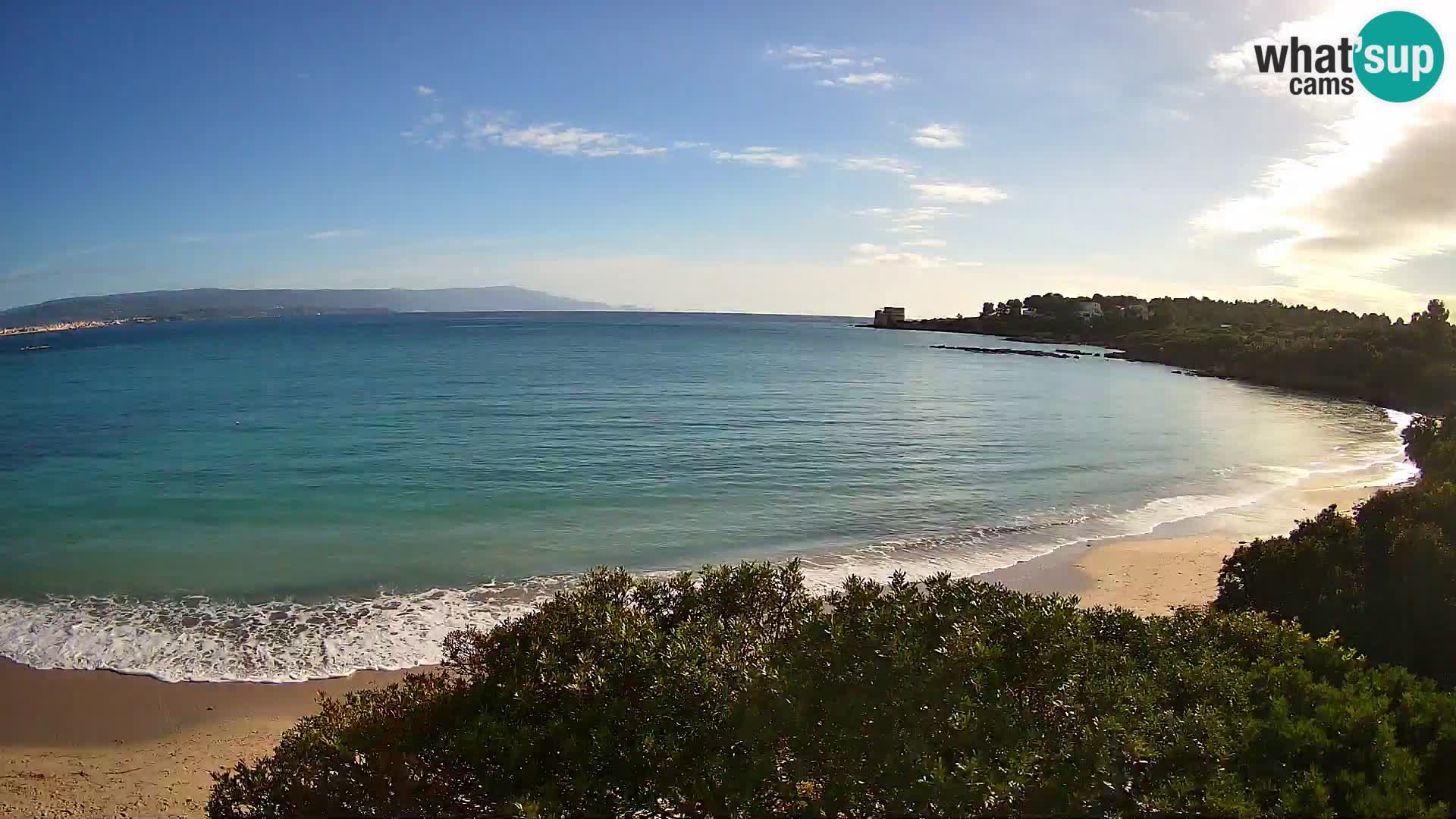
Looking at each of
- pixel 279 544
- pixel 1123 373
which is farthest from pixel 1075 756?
pixel 1123 373

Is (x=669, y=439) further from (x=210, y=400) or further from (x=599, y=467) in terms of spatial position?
(x=210, y=400)

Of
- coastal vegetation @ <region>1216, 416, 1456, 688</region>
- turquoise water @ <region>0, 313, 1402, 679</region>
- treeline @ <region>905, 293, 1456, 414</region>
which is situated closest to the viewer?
coastal vegetation @ <region>1216, 416, 1456, 688</region>

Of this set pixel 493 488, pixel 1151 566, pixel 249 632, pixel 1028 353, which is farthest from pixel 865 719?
pixel 1028 353

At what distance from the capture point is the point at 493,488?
71.8ft

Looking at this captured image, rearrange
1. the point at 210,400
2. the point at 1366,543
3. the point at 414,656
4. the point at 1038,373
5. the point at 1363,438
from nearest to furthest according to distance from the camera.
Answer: the point at 1366,543 < the point at 414,656 < the point at 1363,438 < the point at 210,400 < the point at 1038,373

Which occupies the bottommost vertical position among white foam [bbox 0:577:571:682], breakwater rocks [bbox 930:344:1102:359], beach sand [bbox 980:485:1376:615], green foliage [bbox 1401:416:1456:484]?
white foam [bbox 0:577:571:682]

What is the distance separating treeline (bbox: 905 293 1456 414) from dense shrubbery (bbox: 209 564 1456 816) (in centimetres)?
4469

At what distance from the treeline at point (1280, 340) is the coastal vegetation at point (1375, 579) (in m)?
37.4

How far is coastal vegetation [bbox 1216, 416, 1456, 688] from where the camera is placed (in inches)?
360

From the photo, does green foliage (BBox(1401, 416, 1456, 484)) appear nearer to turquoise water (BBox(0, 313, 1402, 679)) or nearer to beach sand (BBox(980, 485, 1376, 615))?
turquoise water (BBox(0, 313, 1402, 679))

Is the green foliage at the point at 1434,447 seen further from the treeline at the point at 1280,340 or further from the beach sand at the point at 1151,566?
the treeline at the point at 1280,340

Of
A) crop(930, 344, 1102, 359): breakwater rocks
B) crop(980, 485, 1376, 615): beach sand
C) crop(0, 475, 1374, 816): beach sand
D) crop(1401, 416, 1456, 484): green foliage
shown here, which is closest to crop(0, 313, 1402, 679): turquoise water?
crop(0, 475, 1374, 816): beach sand

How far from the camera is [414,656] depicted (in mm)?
12039

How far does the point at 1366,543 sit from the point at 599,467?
19.1 metres
